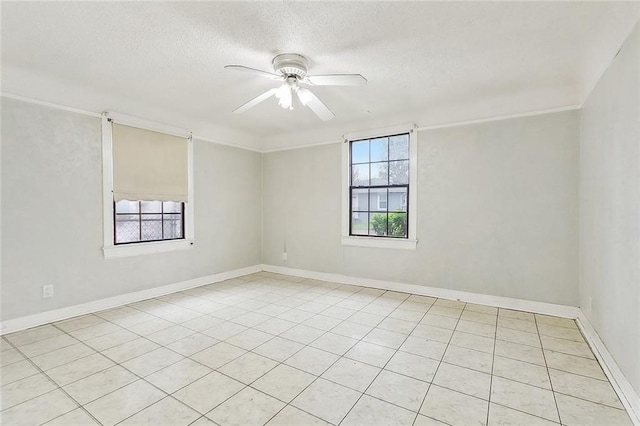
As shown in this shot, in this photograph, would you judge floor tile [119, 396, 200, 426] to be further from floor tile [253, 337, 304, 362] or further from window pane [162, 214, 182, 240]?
window pane [162, 214, 182, 240]

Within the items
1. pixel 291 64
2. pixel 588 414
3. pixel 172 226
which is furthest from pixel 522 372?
pixel 172 226

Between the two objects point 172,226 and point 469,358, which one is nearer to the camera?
point 469,358

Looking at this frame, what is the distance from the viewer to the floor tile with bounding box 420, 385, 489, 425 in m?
1.78

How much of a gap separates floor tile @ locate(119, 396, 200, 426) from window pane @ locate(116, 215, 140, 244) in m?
2.59

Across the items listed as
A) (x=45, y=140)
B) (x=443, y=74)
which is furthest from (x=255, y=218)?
(x=443, y=74)

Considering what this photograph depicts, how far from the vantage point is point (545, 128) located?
347 centimetres

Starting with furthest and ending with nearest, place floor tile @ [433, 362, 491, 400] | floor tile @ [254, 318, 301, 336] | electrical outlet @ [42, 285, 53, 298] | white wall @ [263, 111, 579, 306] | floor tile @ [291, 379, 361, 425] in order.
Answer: white wall @ [263, 111, 579, 306] → electrical outlet @ [42, 285, 53, 298] → floor tile @ [254, 318, 301, 336] → floor tile @ [433, 362, 491, 400] → floor tile @ [291, 379, 361, 425]

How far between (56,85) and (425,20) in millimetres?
3682

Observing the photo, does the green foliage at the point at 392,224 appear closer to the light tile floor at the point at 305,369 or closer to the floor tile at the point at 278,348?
the light tile floor at the point at 305,369

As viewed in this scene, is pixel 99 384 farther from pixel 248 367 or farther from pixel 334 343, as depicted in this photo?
pixel 334 343

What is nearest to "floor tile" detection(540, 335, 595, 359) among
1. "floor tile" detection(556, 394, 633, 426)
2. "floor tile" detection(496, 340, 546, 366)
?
"floor tile" detection(496, 340, 546, 366)

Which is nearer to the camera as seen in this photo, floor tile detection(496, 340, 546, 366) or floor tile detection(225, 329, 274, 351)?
floor tile detection(496, 340, 546, 366)

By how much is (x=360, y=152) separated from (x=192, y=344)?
11.5 feet

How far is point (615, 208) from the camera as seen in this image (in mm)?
2264
